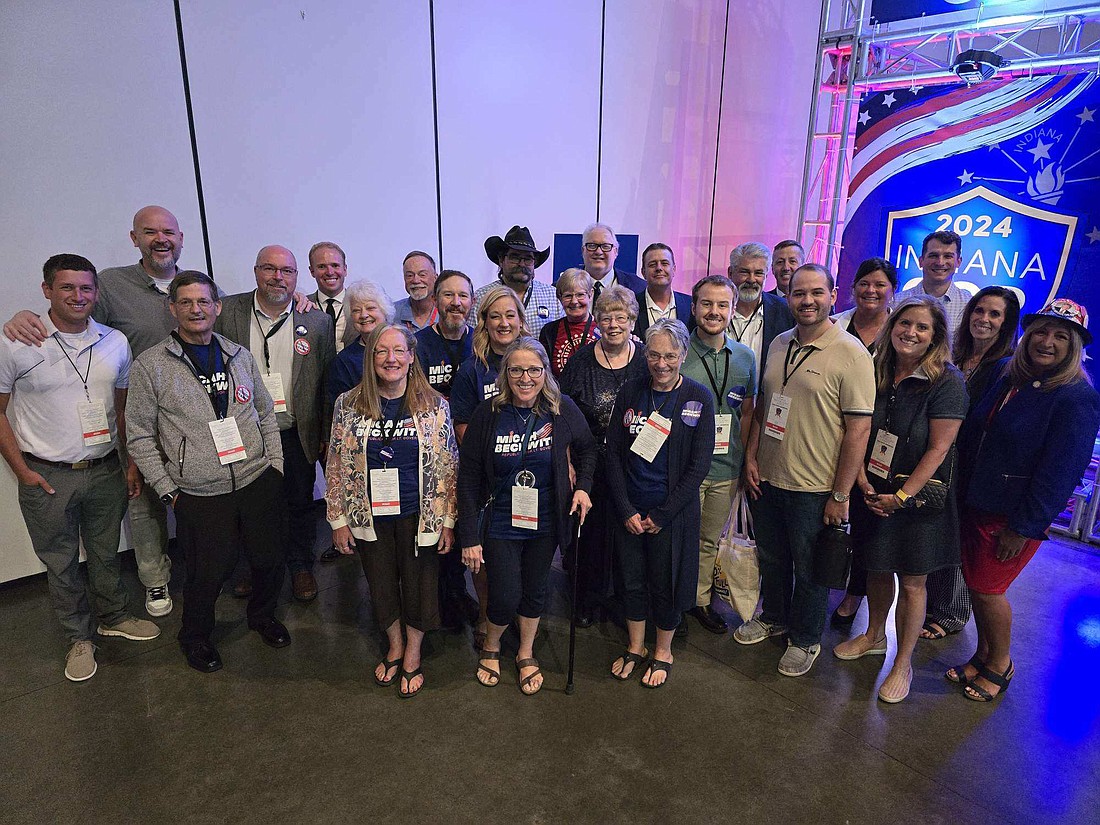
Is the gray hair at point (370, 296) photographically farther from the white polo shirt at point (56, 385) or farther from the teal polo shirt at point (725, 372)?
the teal polo shirt at point (725, 372)

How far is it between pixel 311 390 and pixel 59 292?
1125mm

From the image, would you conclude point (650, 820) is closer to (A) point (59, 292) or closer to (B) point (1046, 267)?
(A) point (59, 292)

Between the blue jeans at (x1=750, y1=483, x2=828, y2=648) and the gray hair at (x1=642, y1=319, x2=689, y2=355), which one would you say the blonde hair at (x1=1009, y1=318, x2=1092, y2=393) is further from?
the gray hair at (x1=642, y1=319, x2=689, y2=355)

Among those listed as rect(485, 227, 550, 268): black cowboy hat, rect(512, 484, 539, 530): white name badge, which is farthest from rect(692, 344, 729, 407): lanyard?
rect(485, 227, 550, 268): black cowboy hat

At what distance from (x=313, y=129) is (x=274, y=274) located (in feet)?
5.50

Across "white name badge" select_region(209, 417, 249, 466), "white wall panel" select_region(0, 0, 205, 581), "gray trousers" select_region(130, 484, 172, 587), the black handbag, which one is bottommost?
"gray trousers" select_region(130, 484, 172, 587)

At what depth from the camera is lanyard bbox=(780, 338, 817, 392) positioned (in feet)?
8.91

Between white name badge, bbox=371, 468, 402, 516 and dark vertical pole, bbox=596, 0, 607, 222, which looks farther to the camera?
dark vertical pole, bbox=596, 0, 607, 222

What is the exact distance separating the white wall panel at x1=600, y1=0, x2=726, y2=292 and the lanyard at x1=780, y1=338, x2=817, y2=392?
3.68 metres

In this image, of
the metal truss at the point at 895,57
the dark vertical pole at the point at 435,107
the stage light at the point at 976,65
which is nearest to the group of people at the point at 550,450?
the dark vertical pole at the point at 435,107

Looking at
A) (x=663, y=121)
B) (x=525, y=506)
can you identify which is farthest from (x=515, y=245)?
(x=663, y=121)

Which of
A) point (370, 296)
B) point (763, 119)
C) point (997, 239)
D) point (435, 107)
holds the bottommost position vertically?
point (370, 296)

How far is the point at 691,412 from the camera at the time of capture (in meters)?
2.62

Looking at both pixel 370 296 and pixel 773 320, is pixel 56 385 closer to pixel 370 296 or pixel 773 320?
pixel 370 296
